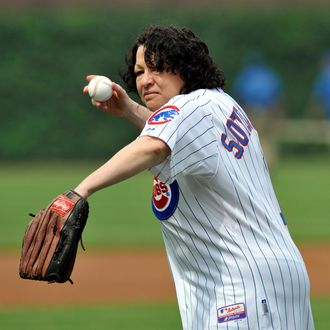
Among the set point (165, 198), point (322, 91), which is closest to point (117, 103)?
point (165, 198)

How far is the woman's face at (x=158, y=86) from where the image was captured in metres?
3.98

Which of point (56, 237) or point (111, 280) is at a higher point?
point (111, 280)

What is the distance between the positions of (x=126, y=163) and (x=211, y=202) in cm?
50

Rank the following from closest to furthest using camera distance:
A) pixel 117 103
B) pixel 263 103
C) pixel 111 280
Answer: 1. pixel 117 103
2. pixel 111 280
3. pixel 263 103

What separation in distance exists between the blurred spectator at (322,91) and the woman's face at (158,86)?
63.8 feet

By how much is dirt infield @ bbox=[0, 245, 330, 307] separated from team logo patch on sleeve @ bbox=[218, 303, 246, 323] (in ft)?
17.4

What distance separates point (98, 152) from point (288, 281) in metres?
20.3

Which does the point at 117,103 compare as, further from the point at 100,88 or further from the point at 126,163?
the point at 126,163

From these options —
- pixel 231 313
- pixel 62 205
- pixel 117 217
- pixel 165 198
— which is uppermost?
pixel 117 217

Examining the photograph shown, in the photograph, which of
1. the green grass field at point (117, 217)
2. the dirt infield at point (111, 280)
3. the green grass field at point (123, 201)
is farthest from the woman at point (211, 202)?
the green grass field at point (123, 201)

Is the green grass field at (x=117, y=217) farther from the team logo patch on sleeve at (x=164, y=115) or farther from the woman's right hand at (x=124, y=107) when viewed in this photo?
the team logo patch on sleeve at (x=164, y=115)

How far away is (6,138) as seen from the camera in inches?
955

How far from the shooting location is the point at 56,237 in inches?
142

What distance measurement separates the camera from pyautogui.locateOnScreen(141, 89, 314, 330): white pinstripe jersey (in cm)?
376
